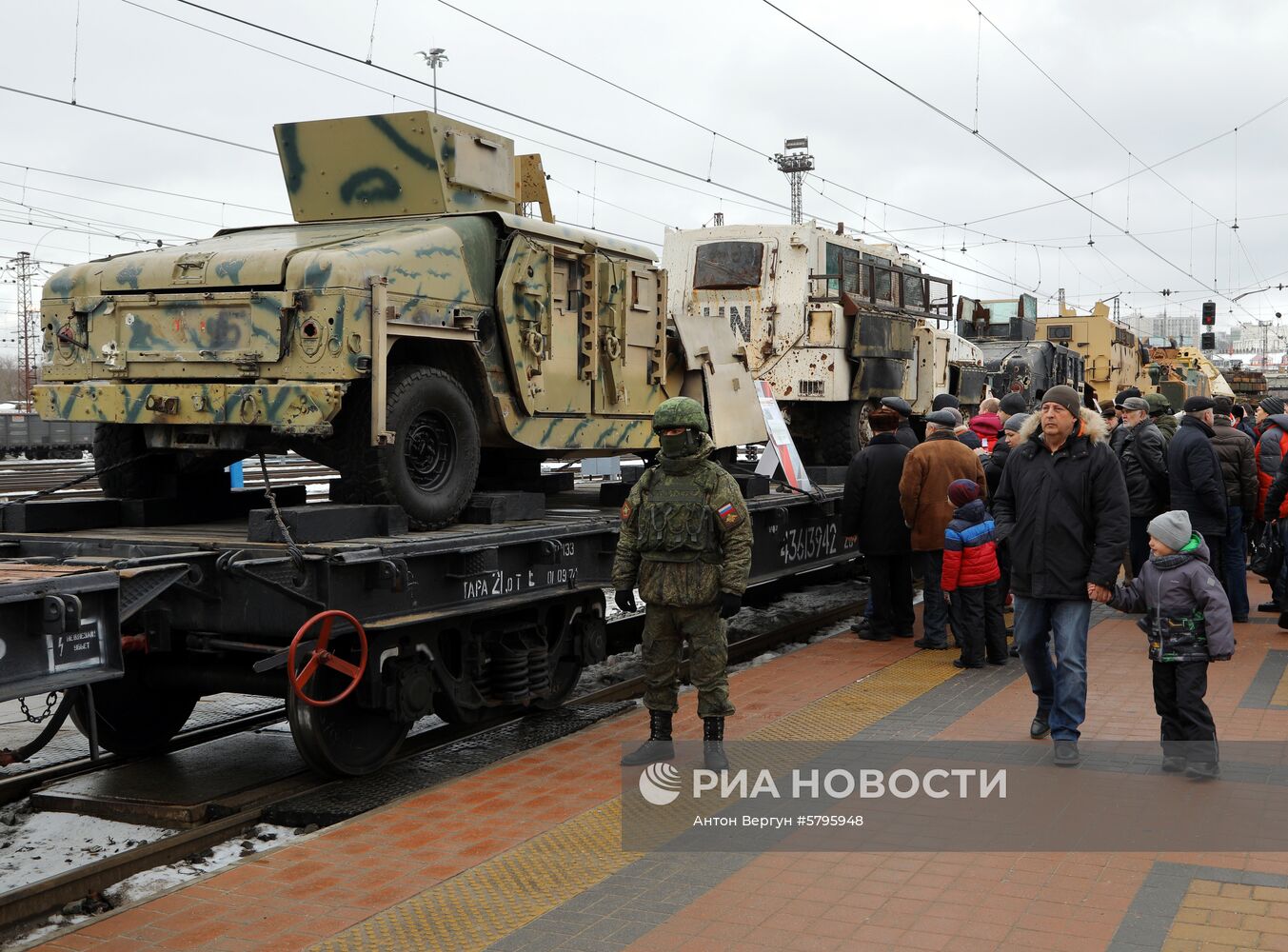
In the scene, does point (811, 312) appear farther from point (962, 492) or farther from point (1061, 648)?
point (1061, 648)

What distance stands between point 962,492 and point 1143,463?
209cm

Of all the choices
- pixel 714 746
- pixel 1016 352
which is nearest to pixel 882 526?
pixel 714 746

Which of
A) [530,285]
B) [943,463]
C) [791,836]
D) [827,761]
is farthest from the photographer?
[943,463]

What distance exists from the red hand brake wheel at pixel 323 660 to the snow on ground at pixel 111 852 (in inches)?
28.9

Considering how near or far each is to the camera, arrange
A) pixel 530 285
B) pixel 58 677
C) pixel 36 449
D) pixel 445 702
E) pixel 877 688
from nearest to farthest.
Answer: pixel 58 677 < pixel 445 702 < pixel 530 285 < pixel 877 688 < pixel 36 449

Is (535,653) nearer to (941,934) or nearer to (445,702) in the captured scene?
(445,702)

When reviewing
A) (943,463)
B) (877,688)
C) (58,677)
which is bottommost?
(877,688)

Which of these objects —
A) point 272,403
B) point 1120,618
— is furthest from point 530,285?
point 1120,618

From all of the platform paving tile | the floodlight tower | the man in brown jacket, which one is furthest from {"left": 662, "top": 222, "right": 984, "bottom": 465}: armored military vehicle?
the floodlight tower

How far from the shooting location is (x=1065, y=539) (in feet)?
22.6

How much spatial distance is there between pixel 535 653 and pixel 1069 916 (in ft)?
12.9

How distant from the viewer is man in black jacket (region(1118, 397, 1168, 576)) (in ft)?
35.5

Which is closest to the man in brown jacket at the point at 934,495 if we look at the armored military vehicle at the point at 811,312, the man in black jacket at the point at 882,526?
the man in black jacket at the point at 882,526

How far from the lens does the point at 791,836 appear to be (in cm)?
571
